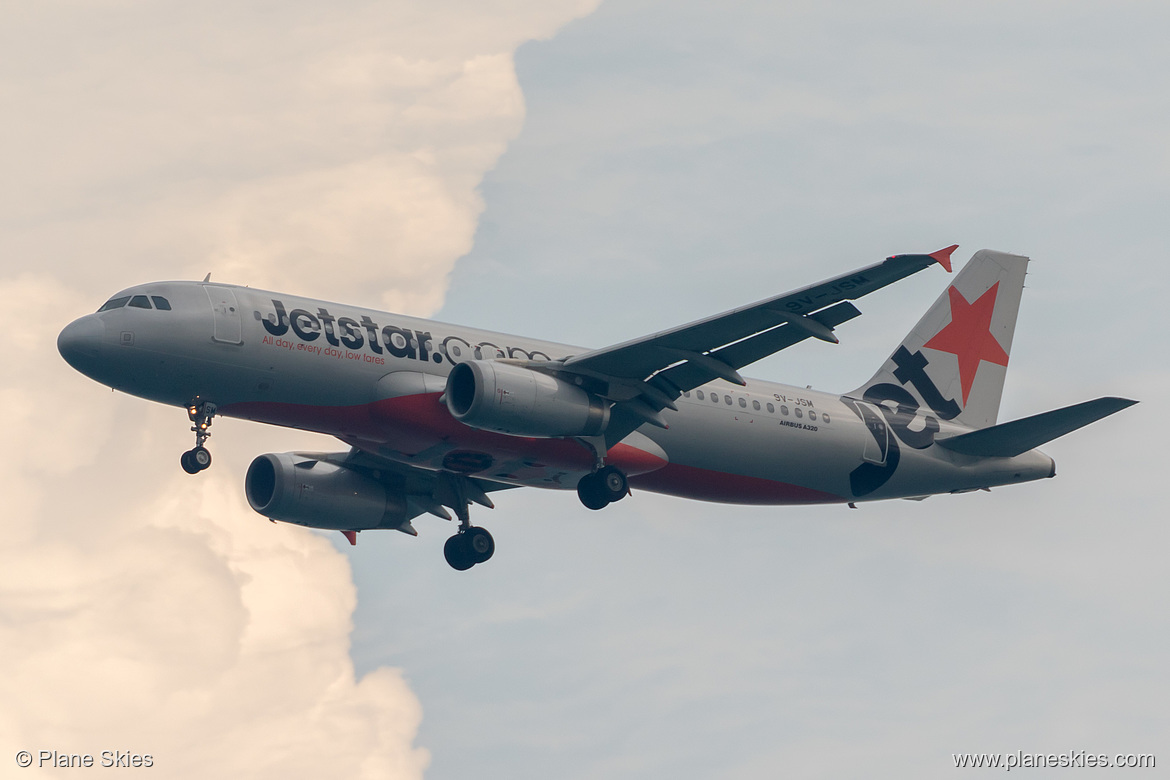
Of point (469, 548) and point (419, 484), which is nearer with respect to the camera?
point (469, 548)

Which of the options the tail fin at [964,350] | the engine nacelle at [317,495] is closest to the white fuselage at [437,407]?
the tail fin at [964,350]

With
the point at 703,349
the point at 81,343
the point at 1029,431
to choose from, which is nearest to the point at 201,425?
the point at 81,343

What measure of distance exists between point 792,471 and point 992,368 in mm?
9826

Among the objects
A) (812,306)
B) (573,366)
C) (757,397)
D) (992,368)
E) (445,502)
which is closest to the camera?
(812,306)

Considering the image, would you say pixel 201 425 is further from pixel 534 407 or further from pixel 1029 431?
pixel 1029 431

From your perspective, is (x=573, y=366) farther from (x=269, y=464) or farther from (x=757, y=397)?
(x=269, y=464)

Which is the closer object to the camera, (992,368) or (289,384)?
(289,384)

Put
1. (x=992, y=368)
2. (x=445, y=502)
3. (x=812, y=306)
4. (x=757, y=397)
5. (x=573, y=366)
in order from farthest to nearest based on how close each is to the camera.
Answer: (x=992, y=368)
(x=445, y=502)
(x=757, y=397)
(x=573, y=366)
(x=812, y=306)

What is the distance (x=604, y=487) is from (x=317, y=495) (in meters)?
9.22

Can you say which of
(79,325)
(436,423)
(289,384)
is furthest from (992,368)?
(79,325)

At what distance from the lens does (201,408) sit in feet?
113

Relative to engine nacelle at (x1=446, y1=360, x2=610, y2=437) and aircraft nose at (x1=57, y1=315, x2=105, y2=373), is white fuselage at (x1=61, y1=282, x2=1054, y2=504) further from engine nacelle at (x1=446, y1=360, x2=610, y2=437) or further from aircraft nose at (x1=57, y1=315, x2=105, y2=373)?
engine nacelle at (x1=446, y1=360, x2=610, y2=437)

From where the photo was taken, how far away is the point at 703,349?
35.8 meters

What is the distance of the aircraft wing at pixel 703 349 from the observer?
108 ft
